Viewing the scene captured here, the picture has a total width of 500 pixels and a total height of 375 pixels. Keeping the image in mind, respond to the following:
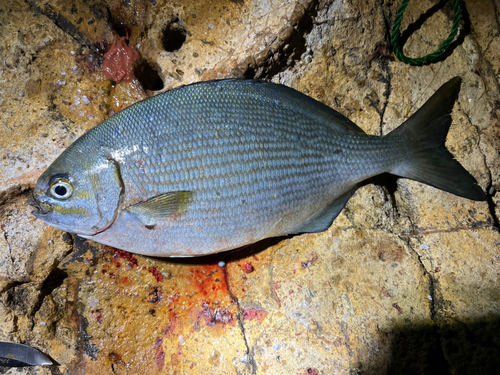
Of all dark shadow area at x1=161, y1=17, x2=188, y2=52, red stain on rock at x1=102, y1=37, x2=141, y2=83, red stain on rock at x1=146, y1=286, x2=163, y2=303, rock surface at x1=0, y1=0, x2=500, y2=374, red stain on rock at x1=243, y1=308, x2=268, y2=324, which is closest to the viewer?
rock surface at x1=0, y1=0, x2=500, y2=374

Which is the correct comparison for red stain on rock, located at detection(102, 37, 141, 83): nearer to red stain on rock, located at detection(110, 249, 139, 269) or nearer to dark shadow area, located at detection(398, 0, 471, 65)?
red stain on rock, located at detection(110, 249, 139, 269)

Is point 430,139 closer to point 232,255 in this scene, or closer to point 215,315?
point 232,255

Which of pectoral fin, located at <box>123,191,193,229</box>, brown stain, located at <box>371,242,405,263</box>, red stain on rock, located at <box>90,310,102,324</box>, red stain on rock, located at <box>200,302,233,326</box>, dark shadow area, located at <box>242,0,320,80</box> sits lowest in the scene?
red stain on rock, located at <box>200,302,233,326</box>

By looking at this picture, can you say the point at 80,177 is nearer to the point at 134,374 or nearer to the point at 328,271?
the point at 134,374

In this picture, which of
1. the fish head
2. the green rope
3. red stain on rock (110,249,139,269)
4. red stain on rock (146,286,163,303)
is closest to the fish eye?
the fish head

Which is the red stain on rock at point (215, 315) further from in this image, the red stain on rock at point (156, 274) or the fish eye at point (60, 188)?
the fish eye at point (60, 188)

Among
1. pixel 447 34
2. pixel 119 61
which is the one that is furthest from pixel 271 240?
pixel 447 34

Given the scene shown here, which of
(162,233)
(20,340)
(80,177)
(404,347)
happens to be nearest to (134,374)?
(20,340)
